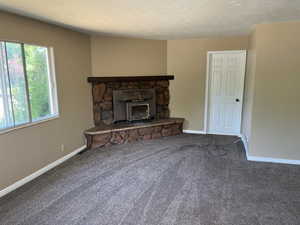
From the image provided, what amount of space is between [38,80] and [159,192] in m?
2.58

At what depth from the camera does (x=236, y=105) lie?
5.21 m

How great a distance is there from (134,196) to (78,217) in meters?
0.71

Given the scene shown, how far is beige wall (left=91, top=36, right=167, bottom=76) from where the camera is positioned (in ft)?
15.8

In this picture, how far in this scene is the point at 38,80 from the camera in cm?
340

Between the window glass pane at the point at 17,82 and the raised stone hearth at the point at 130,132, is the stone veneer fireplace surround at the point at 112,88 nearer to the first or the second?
the raised stone hearth at the point at 130,132

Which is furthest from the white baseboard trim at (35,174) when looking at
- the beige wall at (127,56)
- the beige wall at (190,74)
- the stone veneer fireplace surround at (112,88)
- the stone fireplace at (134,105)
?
the beige wall at (190,74)

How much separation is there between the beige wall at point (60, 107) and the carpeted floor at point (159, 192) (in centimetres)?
33

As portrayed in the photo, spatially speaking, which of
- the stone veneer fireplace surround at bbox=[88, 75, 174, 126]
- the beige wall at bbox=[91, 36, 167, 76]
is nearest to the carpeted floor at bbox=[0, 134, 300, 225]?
the stone veneer fireplace surround at bbox=[88, 75, 174, 126]

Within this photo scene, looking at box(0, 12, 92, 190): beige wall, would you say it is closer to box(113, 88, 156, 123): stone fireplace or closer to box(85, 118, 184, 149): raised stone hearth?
box(85, 118, 184, 149): raised stone hearth

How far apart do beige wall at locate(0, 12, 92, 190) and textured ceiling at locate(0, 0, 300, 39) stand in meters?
0.25

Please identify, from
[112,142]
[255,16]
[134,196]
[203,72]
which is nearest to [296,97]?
[255,16]

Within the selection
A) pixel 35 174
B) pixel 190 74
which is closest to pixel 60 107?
pixel 35 174

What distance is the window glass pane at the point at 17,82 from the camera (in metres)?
2.88

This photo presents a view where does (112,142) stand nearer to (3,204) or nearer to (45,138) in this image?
(45,138)
